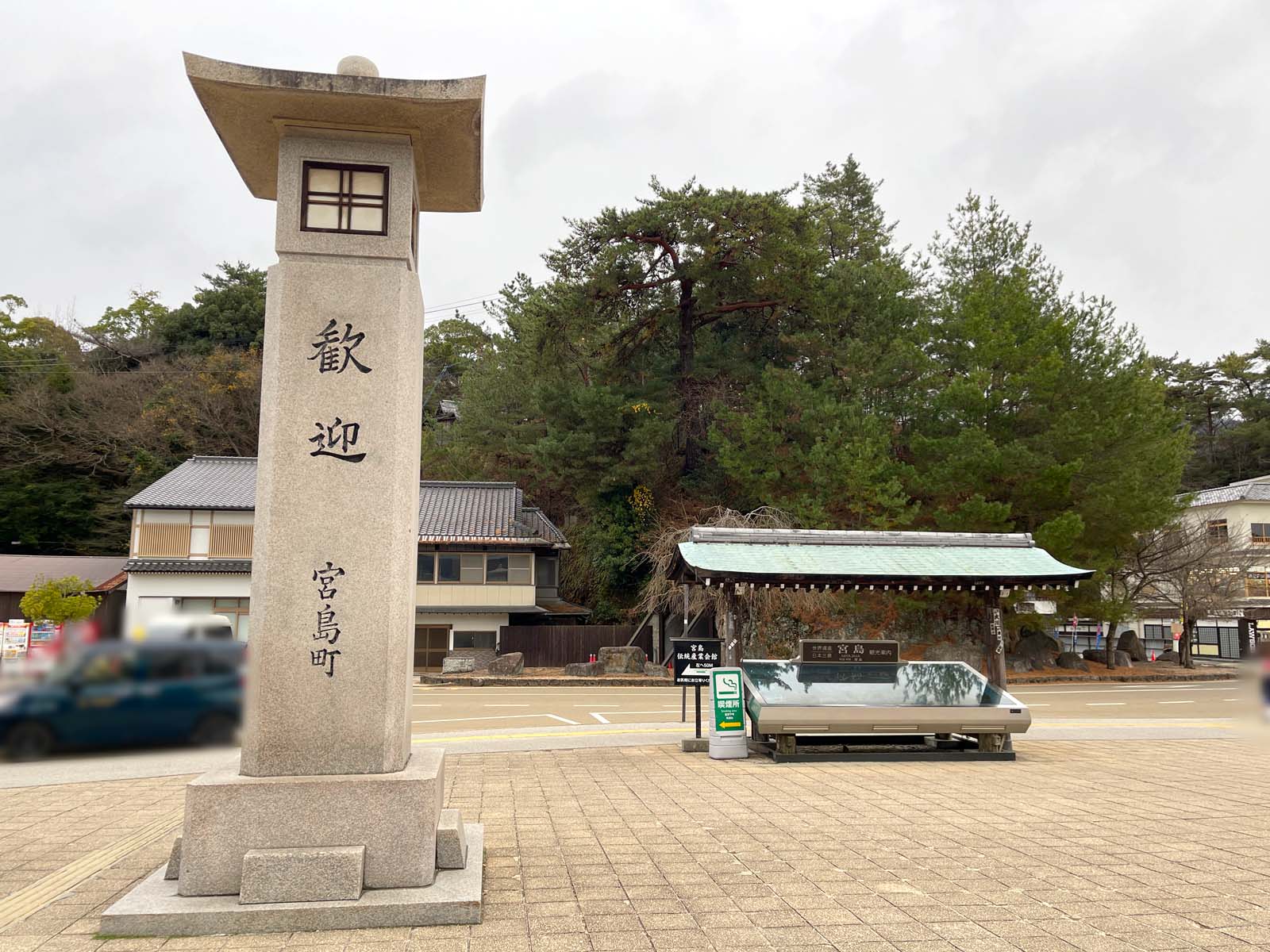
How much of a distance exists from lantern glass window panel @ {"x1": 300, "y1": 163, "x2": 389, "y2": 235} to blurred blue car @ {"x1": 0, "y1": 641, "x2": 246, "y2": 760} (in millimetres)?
3050

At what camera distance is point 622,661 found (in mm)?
28875

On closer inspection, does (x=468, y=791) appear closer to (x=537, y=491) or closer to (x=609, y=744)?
(x=609, y=744)

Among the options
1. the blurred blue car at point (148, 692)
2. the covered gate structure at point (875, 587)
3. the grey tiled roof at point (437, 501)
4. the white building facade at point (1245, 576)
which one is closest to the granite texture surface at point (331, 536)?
the blurred blue car at point (148, 692)

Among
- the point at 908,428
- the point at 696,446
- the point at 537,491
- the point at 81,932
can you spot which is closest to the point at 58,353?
the point at 537,491

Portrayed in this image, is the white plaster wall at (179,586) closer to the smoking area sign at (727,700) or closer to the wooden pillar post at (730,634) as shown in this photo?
the wooden pillar post at (730,634)

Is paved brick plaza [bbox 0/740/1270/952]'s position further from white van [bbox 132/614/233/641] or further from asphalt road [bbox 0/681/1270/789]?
white van [bbox 132/614/233/641]

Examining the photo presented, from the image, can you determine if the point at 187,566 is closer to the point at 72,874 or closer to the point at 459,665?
the point at 459,665

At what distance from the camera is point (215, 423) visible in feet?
137

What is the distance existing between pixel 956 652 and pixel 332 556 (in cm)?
2707

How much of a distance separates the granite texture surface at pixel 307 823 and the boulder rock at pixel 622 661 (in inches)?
920

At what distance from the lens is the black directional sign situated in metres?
12.7

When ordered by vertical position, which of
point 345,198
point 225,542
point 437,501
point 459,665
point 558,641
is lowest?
point 459,665

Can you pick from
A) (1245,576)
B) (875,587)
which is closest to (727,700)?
(875,587)

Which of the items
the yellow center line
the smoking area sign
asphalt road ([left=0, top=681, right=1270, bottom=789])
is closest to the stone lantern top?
asphalt road ([left=0, top=681, right=1270, bottom=789])
